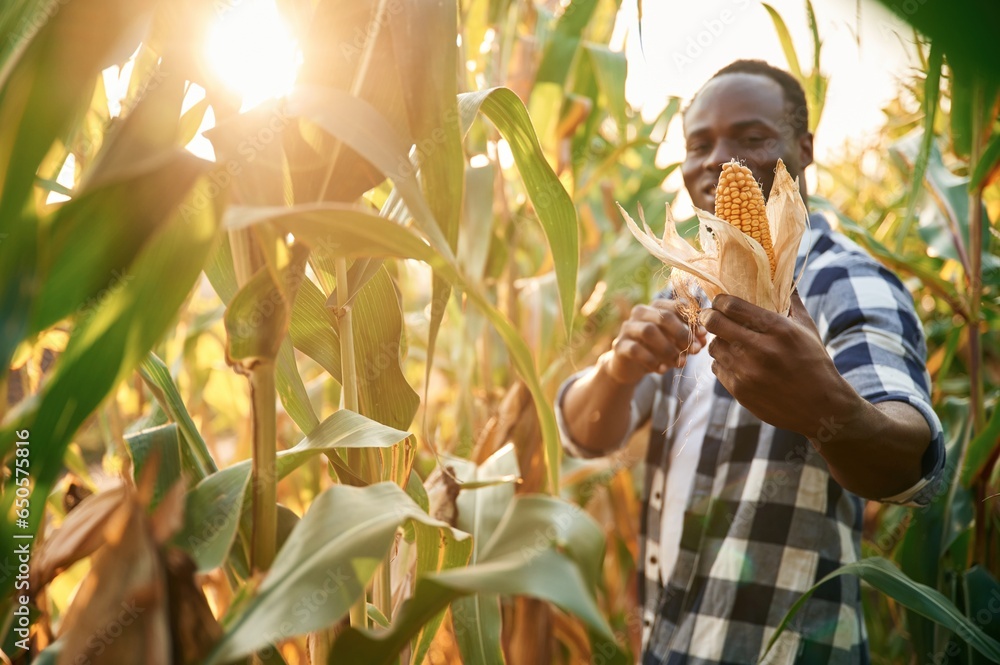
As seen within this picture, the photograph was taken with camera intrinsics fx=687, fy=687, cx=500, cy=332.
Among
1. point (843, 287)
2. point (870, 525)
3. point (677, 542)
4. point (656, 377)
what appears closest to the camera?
point (843, 287)

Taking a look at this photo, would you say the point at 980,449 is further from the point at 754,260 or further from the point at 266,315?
the point at 266,315

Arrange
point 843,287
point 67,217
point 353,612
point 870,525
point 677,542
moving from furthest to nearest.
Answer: point 870,525 → point 677,542 → point 843,287 → point 353,612 → point 67,217

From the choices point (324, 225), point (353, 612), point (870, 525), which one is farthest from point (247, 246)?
point (870, 525)

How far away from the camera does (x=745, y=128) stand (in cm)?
84

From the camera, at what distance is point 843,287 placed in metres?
0.80

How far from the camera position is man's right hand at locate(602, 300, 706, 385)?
0.75 meters

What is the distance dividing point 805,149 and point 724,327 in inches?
19.4

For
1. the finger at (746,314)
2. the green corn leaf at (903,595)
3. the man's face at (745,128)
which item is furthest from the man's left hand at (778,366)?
the man's face at (745,128)

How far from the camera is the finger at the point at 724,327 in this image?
0.55 m

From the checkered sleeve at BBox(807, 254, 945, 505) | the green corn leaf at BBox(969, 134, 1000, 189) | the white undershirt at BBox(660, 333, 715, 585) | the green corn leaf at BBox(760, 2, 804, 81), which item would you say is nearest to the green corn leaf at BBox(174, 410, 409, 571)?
the checkered sleeve at BBox(807, 254, 945, 505)

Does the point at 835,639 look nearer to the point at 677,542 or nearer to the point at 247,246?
the point at 677,542

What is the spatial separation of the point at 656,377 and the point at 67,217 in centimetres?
94

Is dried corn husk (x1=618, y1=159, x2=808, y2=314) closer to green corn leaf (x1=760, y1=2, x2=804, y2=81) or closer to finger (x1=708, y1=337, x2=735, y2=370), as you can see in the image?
finger (x1=708, y1=337, x2=735, y2=370)

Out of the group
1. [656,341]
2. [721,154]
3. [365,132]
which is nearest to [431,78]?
[365,132]
